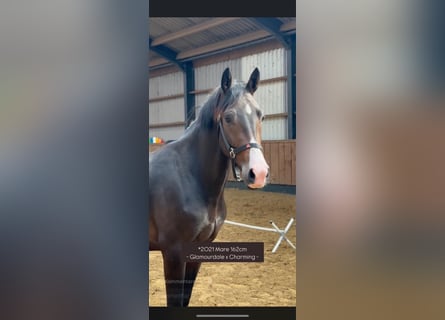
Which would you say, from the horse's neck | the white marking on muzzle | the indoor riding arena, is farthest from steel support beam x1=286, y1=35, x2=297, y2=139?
the horse's neck

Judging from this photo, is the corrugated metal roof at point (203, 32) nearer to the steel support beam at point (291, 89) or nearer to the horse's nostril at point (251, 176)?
the steel support beam at point (291, 89)

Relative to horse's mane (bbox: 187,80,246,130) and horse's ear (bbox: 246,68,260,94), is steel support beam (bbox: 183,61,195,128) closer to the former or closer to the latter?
horse's mane (bbox: 187,80,246,130)

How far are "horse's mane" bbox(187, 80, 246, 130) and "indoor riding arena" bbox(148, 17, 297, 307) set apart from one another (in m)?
0.02

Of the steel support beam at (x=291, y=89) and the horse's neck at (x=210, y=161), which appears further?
the horse's neck at (x=210, y=161)

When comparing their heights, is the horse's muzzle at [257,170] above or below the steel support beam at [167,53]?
below

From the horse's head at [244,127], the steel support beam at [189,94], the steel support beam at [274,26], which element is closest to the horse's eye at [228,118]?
the horse's head at [244,127]

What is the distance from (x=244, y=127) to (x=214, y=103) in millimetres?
123

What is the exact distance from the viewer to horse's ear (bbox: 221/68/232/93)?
83 centimetres

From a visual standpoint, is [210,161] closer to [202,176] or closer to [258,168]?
[202,176]

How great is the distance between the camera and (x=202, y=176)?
939mm

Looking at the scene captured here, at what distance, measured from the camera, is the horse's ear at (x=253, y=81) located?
32.5 inches
